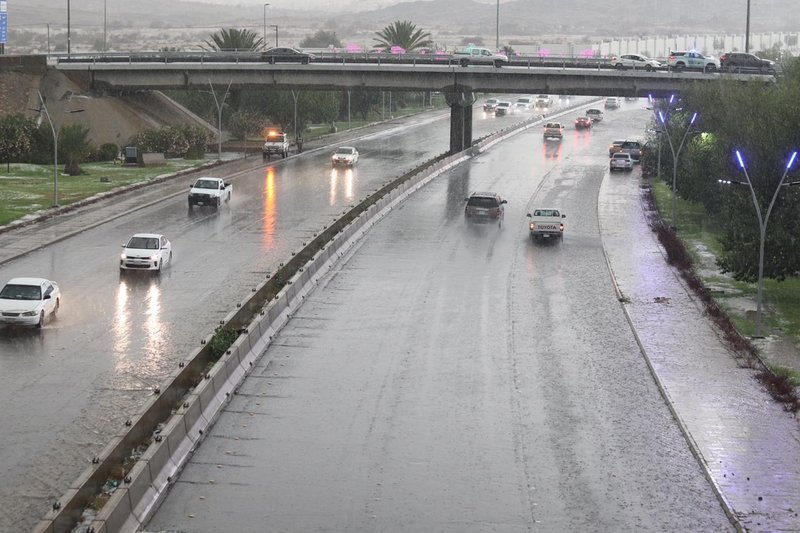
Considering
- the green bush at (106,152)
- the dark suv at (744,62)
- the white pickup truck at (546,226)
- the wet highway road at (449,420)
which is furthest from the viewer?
the dark suv at (744,62)


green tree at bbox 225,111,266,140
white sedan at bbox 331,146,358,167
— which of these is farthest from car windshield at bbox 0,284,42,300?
green tree at bbox 225,111,266,140

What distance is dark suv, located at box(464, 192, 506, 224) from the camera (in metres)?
66.9

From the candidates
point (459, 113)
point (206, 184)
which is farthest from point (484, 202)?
point (459, 113)

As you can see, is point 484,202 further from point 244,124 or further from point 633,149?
point 244,124

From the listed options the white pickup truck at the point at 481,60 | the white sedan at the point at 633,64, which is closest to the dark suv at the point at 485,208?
the white pickup truck at the point at 481,60

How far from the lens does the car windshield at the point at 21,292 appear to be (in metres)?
39.6

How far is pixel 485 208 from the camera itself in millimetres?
66938

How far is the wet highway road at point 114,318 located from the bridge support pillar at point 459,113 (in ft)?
71.0

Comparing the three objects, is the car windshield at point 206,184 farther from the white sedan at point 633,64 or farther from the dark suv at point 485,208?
the white sedan at point 633,64

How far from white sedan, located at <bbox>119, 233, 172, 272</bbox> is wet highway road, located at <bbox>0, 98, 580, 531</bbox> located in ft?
1.84

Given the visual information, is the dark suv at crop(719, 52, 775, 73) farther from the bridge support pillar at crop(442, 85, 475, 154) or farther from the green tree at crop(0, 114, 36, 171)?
the green tree at crop(0, 114, 36, 171)

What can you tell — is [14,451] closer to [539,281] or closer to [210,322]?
[210,322]

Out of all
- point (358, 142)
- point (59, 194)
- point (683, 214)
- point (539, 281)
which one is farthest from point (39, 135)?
point (539, 281)

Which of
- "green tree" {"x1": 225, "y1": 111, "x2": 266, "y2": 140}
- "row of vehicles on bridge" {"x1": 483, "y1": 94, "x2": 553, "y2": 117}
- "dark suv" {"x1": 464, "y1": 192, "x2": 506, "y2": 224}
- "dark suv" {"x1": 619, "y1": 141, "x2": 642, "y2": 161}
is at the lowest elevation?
"dark suv" {"x1": 464, "y1": 192, "x2": 506, "y2": 224}
